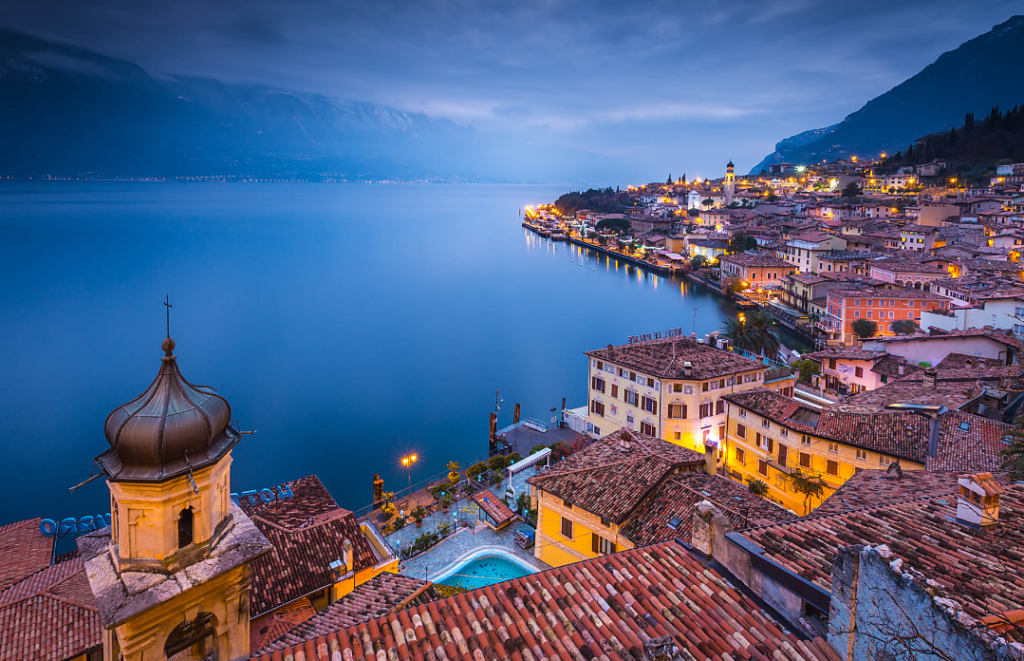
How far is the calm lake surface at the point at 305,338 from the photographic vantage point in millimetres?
24938

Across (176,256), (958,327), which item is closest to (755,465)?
(958,327)

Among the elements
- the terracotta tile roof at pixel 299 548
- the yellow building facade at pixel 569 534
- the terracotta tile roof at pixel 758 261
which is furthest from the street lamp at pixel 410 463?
the terracotta tile roof at pixel 758 261

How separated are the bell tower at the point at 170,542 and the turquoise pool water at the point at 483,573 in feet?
21.4

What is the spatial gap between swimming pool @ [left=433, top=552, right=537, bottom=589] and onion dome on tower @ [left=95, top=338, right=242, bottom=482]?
7.34m

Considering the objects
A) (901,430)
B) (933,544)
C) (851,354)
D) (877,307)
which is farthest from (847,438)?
(877,307)

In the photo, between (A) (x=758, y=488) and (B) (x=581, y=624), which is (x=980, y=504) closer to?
(B) (x=581, y=624)

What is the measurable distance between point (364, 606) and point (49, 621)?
13.9 feet

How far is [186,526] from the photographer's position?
15.0ft

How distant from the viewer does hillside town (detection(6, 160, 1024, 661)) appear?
4.10 meters

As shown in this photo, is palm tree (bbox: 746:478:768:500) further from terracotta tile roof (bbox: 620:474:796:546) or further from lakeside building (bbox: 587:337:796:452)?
lakeside building (bbox: 587:337:796:452)

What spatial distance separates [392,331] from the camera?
47219 millimetres

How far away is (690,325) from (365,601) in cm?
4502

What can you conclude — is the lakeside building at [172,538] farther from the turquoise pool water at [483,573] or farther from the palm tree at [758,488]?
the palm tree at [758,488]

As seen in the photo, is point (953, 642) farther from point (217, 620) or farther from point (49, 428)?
point (49, 428)
